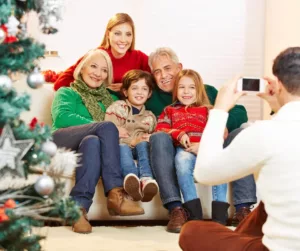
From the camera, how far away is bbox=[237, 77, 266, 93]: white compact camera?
173cm

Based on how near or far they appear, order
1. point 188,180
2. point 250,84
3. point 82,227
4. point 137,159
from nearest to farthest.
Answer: point 250,84 → point 82,227 → point 188,180 → point 137,159

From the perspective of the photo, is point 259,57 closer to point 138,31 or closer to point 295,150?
point 138,31

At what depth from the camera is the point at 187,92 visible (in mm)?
3203

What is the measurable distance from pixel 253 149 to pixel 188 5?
314cm

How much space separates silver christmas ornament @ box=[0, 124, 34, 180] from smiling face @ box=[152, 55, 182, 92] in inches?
77.8

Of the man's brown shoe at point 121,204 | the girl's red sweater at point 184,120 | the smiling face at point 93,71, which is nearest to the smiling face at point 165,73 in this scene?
the girl's red sweater at point 184,120

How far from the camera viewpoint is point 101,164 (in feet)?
9.54

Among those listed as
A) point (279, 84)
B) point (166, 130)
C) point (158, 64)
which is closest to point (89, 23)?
point (158, 64)

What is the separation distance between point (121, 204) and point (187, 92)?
733 mm

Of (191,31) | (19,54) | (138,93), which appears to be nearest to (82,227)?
(138,93)

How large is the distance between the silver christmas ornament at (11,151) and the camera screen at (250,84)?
25.4 inches

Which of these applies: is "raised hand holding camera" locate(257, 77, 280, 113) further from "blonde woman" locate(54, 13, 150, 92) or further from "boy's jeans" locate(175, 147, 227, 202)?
"blonde woman" locate(54, 13, 150, 92)

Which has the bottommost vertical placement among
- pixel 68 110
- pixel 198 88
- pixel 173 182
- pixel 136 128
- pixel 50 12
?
pixel 173 182

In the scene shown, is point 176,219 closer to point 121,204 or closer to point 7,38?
point 121,204
